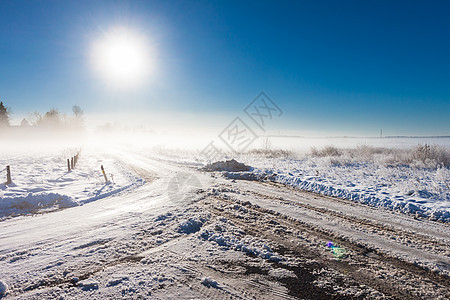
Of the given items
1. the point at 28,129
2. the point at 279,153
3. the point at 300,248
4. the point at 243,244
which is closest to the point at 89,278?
the point at 243,244

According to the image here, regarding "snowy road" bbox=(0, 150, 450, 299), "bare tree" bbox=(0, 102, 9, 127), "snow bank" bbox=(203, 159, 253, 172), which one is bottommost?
"snowy road" bbox=(0, 150, 450, 299)

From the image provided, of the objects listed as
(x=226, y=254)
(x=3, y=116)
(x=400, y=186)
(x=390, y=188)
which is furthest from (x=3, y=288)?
(x=3, y=116)

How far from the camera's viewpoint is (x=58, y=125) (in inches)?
3007

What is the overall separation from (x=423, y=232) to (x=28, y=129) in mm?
99121

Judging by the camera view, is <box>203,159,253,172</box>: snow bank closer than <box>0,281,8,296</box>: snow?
No

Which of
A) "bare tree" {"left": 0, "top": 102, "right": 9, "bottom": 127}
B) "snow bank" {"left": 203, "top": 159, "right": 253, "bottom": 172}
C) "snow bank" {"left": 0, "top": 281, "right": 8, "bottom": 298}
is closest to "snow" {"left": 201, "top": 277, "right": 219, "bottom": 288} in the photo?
"snow bank" {"left": 0, "top": 281, "right": 8, "bottom": 298}

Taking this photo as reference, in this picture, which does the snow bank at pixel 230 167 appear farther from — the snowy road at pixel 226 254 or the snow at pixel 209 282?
the snow at pixel 209 282

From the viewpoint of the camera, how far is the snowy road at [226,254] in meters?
2.84

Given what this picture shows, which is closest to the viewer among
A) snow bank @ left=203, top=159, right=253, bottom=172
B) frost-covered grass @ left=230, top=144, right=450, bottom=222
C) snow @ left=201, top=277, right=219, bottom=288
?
snow @ left=201, top=277, right=219, bottom=288

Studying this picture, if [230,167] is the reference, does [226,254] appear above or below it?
below

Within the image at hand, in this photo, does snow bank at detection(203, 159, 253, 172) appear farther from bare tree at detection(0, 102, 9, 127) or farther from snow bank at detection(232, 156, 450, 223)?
bare tree at detection(0, 102, 9, 127)

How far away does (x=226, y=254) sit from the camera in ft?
12.1

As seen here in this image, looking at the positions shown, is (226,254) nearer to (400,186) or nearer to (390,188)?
(390,188)

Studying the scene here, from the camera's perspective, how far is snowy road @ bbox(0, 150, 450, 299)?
2.84 metres
